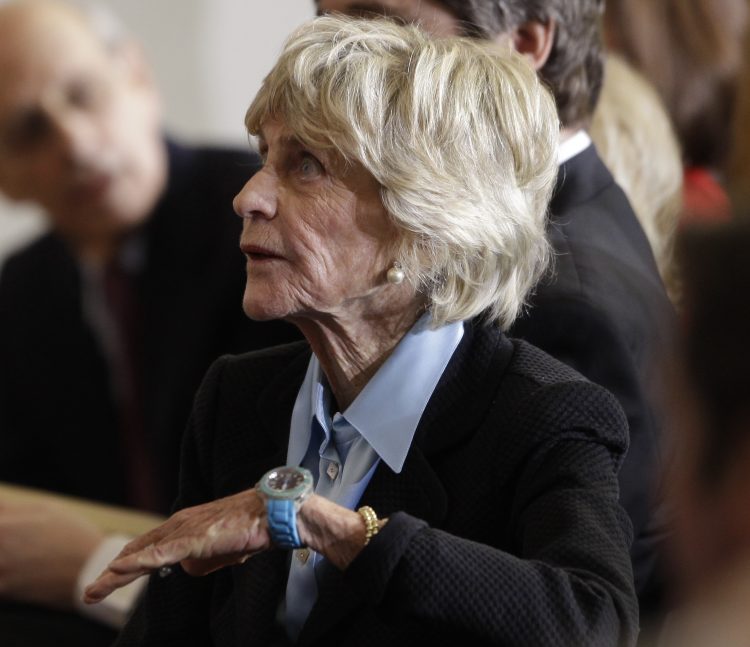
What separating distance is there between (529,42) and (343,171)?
546 millimetres

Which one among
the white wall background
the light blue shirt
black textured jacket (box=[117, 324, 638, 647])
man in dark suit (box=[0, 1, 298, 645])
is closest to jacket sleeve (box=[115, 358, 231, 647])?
black textured jacket (box=[117, 324, 638, 647])

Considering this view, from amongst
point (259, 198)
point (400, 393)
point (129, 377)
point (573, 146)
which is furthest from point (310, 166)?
point (129, 377)

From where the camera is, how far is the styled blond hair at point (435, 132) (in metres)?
1.33

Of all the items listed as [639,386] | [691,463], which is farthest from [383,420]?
[691,463]

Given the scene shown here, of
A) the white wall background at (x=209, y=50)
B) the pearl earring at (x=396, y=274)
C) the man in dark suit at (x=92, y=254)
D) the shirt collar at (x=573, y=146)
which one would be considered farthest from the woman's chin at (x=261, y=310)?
the white wall background at (x=209, y=50)

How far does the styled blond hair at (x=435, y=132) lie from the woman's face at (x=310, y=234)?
24mm

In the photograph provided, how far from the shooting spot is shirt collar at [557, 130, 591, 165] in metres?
1.71

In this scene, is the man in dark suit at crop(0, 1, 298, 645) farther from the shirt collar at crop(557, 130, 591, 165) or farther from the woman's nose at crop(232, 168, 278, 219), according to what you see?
the woman's nose at crop(232, 168, 278, 219)

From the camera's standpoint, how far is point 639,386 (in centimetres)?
155

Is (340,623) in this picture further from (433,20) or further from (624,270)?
(433,20)

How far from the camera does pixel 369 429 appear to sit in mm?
1366

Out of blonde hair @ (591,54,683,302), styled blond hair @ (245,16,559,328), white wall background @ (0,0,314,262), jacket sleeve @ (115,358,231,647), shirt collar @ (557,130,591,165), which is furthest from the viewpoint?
white wall background @ (0,0,314,262)

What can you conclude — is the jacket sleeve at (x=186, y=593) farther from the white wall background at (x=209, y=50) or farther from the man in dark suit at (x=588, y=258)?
the white wall background at (x=209, y=50)

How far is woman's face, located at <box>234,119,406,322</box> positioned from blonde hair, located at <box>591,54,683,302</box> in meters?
0.90
